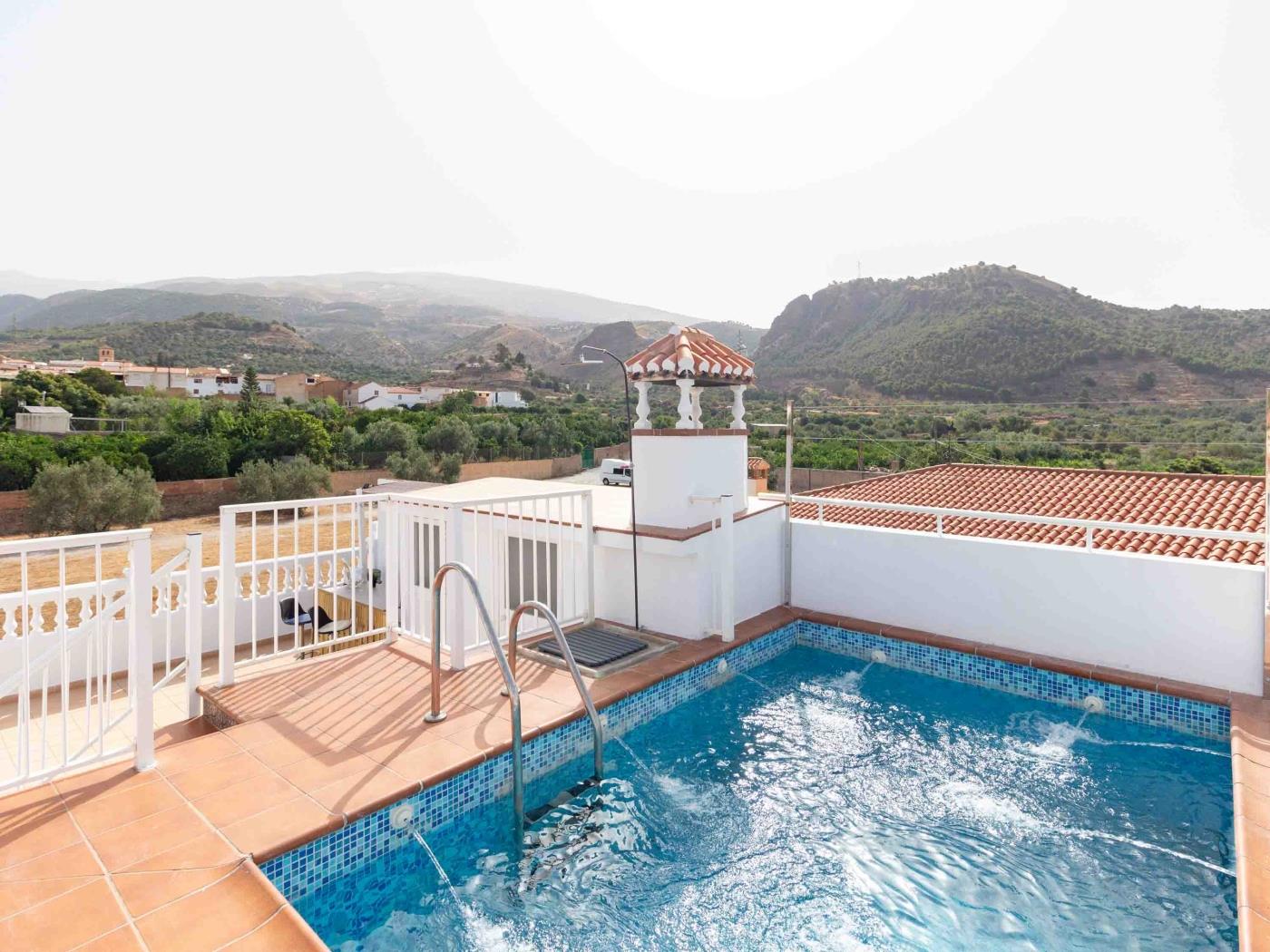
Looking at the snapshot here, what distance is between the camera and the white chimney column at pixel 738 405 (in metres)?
5.88

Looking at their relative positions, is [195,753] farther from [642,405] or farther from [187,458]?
[187,458]

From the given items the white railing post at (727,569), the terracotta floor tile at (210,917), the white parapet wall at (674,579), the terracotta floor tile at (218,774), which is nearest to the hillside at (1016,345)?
the white parapet wall at (674,579)

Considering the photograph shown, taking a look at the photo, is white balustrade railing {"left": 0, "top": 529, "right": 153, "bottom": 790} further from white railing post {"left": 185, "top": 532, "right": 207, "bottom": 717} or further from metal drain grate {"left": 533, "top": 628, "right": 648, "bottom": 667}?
metal drain grate {"left": 533, "top": 628, "right": 648, "bottom": 667}

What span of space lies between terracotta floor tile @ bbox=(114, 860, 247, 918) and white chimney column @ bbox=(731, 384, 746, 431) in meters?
4.57

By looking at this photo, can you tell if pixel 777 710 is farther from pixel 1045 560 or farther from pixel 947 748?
pixel 1045 560

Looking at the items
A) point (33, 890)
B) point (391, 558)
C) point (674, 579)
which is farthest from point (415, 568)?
point (33, 890)

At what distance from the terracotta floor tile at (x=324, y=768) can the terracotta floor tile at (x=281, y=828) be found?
0.50ft

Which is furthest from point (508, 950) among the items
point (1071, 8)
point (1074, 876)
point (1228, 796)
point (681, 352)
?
point (1071, 8)

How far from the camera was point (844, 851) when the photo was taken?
300 cm

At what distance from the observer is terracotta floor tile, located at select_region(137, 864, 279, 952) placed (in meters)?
1.96

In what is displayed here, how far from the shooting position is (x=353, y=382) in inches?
2410

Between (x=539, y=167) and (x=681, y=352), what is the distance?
110 feet

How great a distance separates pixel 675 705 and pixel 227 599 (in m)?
2.72

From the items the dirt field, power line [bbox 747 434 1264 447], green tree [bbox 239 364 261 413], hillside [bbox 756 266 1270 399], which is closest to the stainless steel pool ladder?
the dirt field
